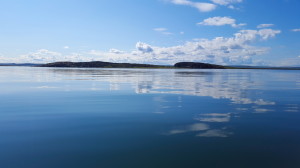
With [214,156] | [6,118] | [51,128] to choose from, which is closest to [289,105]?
[214,156]

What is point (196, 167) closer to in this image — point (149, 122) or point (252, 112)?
point (149, 122)

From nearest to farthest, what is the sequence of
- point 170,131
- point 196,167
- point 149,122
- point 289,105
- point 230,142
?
point 196,167 < point 230,142 < point 170,131 < point 149,122 < point 289,105

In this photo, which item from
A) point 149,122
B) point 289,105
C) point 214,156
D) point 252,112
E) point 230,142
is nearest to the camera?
point 214,156

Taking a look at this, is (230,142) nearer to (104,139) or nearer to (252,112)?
(104,139)

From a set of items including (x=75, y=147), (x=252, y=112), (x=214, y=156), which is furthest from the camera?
(x=252, y=112)

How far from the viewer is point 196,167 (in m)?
7.34

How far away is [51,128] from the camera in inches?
447

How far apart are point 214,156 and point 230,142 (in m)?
1.75

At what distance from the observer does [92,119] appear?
1321 centimetres

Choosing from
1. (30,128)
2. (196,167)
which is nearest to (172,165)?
(196,167)

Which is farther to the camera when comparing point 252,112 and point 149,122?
point 252,112

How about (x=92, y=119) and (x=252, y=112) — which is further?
(x=252, y=112)

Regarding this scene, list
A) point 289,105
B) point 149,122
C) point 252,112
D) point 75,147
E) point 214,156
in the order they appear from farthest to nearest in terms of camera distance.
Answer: point 289,105 < point 252,112 < point 149,122 < point 75,147 < point 214,156

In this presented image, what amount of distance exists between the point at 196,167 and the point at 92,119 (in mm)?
7568
